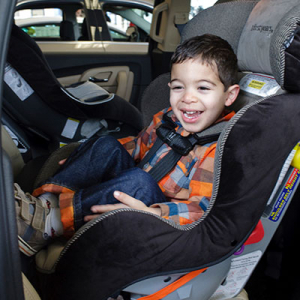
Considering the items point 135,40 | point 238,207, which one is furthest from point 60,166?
point 135,40

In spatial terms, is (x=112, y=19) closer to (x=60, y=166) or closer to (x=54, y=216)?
(x=60, y=166)

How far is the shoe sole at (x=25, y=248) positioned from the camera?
0.90 m

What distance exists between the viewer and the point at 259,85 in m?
1.05

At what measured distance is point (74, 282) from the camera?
2.79 feet

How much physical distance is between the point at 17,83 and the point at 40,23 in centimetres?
188

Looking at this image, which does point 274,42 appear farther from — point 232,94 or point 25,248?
point 25,248

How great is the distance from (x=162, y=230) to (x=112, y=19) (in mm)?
2500

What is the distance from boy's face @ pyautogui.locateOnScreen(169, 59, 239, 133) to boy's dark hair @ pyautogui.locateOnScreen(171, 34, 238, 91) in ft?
0.05

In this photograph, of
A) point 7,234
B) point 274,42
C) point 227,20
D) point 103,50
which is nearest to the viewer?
point 7,234

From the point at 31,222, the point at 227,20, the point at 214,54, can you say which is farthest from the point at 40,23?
the point at 31,222

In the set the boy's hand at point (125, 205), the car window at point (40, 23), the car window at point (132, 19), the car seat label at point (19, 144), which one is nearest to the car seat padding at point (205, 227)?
the boy's hand at point (125, 205)

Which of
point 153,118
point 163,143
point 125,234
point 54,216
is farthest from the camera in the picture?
point 153,118

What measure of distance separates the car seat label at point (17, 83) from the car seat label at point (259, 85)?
0.90 m

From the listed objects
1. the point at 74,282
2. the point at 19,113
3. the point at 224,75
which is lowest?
the point at 74,282
